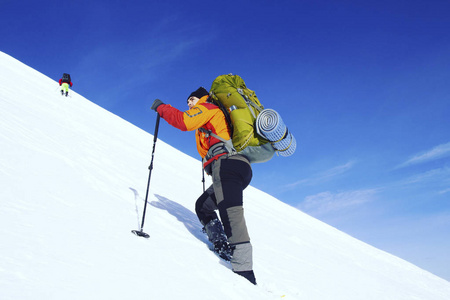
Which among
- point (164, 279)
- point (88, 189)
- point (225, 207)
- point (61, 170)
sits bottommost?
point (164, 279)

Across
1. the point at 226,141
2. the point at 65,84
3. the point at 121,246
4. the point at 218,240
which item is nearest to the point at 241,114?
the point at 226,141

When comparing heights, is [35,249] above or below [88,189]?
below

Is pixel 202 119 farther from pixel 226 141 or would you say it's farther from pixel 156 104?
pixel 156 104

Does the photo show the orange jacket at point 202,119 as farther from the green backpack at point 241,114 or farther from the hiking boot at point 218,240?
the hiking boot at point 218,240

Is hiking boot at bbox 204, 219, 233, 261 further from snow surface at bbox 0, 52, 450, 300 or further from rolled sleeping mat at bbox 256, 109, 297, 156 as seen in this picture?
rolled sleeping mat at bbox 256, 109, 297, 156

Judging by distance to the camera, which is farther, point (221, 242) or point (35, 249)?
point (221, 242)

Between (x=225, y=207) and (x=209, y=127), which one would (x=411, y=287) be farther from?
(x=209, y=127)

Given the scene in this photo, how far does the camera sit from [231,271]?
129 inches

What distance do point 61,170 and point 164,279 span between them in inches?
110

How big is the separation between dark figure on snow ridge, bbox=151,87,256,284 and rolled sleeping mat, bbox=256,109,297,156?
1.33 feet

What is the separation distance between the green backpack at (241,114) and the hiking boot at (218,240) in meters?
1.03

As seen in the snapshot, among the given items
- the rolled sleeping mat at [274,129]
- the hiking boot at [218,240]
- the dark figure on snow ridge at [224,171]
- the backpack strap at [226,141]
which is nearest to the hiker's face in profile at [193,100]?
the dark figure on snow ridge at [224,171]

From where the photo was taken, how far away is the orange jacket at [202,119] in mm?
3475

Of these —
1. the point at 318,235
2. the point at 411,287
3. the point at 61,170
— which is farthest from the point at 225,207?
the point at 318,235
